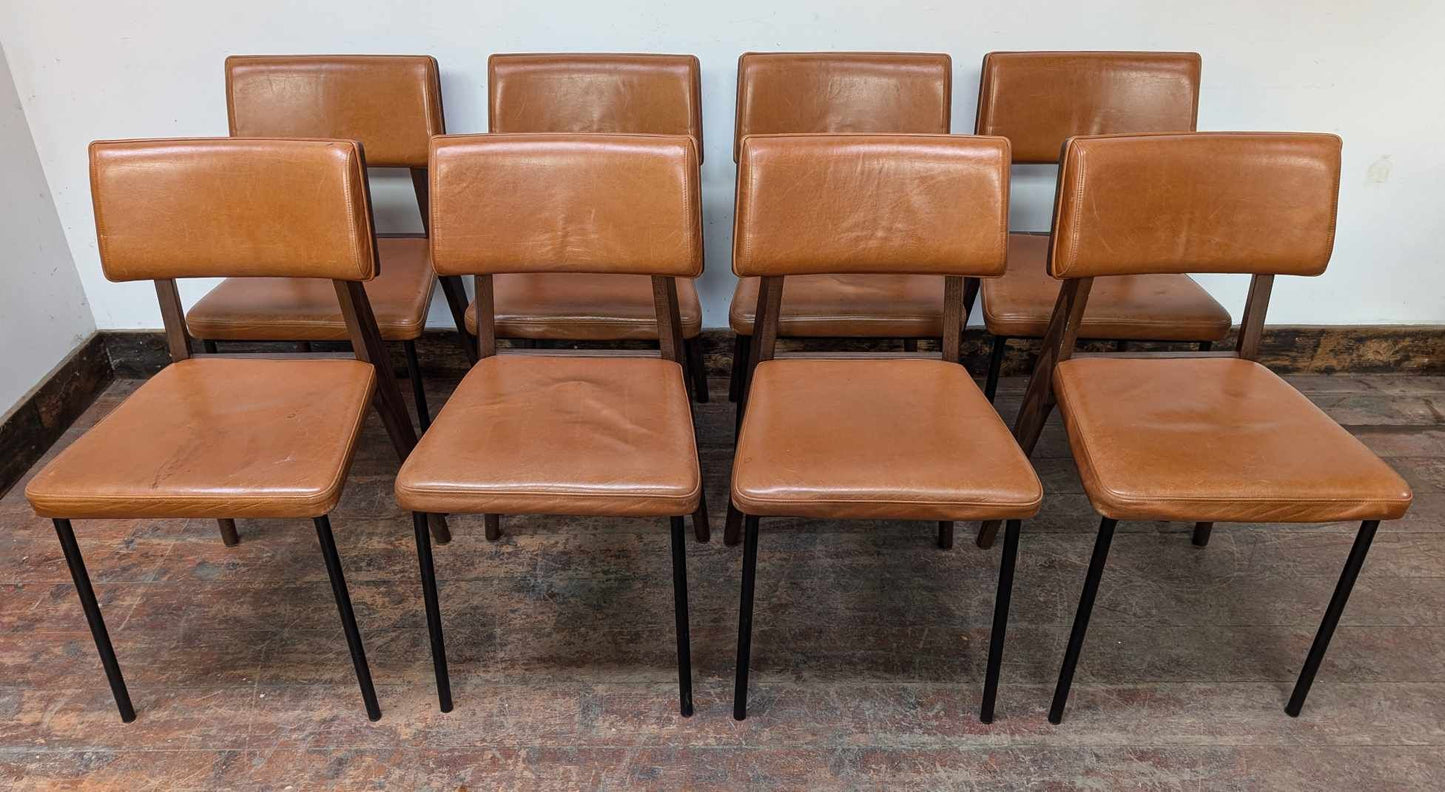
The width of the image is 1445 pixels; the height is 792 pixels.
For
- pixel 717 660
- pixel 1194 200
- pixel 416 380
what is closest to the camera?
pixel 1194 200

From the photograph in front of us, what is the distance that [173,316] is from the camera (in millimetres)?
1649

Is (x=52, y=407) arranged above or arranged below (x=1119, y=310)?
below

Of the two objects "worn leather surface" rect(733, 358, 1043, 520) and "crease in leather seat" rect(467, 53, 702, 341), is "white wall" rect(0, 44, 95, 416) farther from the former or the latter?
"worn leather surface" rect(733, 358, 1043, 520)

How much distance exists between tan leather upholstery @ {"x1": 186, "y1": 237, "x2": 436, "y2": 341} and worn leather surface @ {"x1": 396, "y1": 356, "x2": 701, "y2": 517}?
0.35 meters

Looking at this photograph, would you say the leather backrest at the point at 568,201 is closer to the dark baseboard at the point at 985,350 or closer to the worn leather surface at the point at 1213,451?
the worn leather surface at the point at 1213,451

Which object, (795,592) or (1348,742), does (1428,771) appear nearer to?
(1348,742)

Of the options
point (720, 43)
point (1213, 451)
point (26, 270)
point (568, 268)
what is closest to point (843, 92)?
point (720, 43)

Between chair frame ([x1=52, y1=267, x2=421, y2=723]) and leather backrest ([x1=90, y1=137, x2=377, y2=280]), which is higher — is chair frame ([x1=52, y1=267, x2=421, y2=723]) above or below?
below

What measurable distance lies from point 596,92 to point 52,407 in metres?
1.64

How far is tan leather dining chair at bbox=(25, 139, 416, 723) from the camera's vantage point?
4.60ft

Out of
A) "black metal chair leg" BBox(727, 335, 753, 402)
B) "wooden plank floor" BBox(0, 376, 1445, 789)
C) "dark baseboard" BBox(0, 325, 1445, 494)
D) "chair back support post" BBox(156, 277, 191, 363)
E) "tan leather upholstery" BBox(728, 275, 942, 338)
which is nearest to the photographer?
"wooden plank floor" BBox(0, 376, 1445, 789)

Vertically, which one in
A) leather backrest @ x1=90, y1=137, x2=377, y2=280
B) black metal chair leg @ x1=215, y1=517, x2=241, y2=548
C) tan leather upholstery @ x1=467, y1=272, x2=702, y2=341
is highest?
leather backrest @ x1=90, y1=137, x2=377, y2=280

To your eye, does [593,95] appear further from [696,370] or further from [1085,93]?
[1085,93]

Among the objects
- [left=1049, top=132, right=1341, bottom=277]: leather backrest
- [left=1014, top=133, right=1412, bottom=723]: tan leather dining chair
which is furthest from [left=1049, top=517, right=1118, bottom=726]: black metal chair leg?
[left=1049, top=132, right=1341, bottom=277]: leather backrest
